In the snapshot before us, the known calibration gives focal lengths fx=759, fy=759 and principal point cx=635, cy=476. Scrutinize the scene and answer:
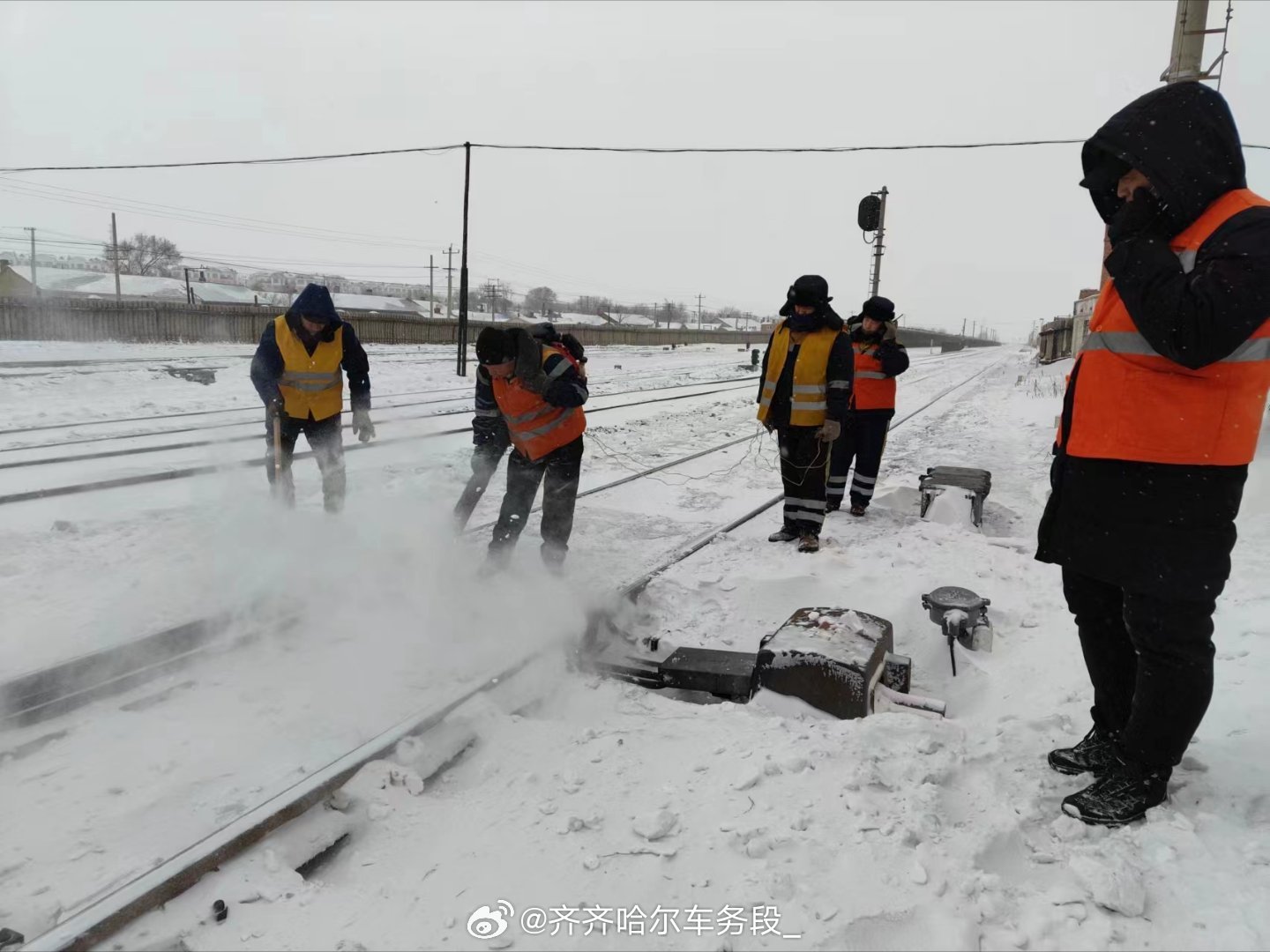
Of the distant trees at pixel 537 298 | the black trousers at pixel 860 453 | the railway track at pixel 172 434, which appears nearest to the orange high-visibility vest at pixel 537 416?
the railway track at pixel 172 434

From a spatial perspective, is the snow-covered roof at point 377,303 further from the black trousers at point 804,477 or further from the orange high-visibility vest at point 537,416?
the orange high-visibility vest at point 537,416

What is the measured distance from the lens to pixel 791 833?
2410mm

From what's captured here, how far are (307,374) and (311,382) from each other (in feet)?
0.22

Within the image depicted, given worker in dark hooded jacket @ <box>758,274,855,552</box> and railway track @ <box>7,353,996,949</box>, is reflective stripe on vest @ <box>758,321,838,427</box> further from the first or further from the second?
railway track @ <box>7,353,996,949</box>

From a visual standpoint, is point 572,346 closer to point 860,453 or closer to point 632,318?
point 860,453

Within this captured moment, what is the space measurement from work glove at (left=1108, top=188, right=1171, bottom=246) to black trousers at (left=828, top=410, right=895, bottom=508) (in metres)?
4.89

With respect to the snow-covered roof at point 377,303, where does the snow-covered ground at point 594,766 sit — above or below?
below

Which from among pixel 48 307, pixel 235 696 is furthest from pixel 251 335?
pixel 235 696

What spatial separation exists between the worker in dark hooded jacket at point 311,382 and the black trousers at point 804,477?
3.39 metres

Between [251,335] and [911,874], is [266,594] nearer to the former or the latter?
[911,874]

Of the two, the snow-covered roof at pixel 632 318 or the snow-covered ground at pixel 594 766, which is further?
the snow-covered roof at pixel 632 318

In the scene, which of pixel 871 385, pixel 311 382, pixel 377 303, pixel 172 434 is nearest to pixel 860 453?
pixel 871 385

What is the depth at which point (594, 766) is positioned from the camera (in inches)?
116

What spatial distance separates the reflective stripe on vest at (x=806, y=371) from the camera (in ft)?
19.6
